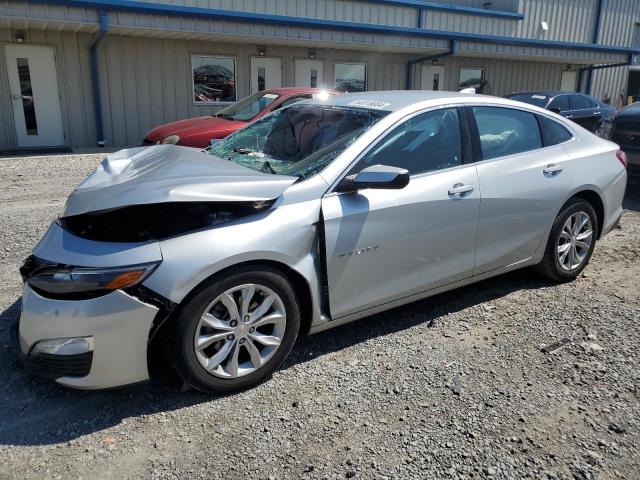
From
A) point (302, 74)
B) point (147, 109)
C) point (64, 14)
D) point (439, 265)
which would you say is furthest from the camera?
point (302, 74)

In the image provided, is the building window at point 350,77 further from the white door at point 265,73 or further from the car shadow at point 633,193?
the car shadow at point 633,193

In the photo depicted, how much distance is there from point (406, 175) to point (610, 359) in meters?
1.73

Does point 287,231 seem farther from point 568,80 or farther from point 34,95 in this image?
point 568,80

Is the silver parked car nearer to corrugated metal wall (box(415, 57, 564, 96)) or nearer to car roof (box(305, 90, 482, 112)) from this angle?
car roof (box(305, 90, 482, 112))

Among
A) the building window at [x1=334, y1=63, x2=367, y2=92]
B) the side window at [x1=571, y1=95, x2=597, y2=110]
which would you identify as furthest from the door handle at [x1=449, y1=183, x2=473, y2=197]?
the building window at [x1=334, y1=63, x2=367, y2=92]

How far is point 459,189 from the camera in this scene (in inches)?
141

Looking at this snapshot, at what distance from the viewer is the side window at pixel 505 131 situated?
3.89 meters

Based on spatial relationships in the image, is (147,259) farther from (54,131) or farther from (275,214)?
(54,131)

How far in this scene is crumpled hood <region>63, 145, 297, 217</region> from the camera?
110 inches

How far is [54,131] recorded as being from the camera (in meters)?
12.9

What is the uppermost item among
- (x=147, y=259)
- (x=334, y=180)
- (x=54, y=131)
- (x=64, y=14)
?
(x=64, y=14)

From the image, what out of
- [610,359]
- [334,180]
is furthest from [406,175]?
[610,359]

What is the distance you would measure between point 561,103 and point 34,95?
12323 mm

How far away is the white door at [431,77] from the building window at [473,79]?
3.03ft
